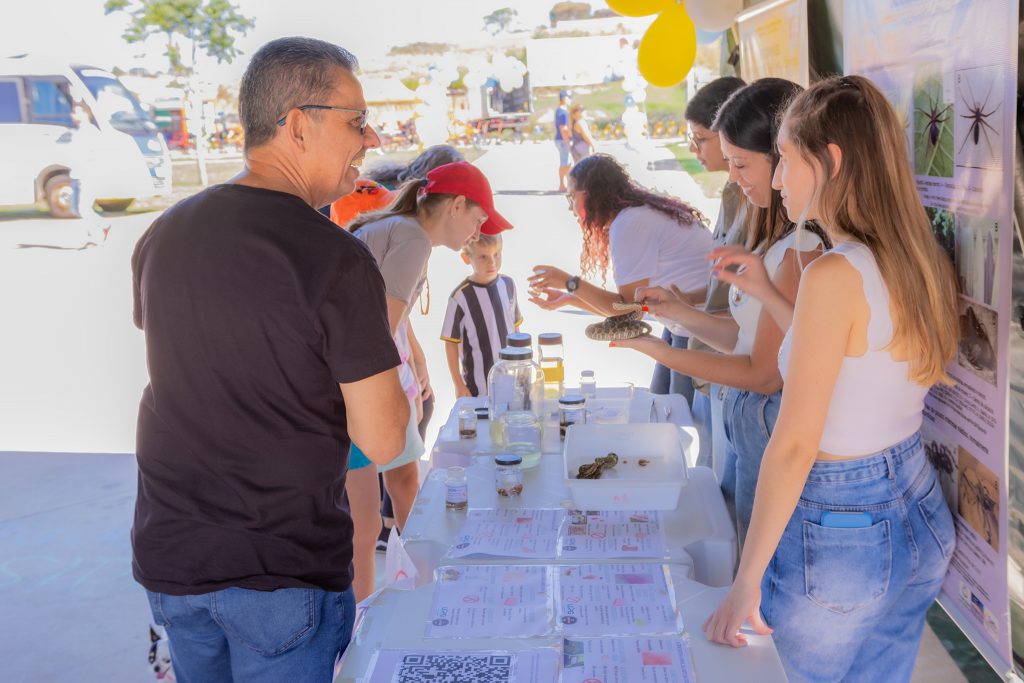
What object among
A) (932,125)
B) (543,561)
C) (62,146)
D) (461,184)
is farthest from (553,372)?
(62,146)

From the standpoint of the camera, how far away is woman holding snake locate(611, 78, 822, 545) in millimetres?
1746

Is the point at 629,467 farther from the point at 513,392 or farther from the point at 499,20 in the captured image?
the point at 499,20

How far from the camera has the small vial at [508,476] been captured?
6.01 feet

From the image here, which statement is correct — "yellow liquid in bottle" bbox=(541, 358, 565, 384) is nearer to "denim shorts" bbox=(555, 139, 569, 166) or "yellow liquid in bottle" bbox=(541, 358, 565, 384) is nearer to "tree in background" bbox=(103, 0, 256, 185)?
"denim shorts" bbox=(555, 139, 569, 166)

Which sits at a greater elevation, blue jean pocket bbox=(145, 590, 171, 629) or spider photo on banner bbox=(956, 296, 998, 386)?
spider photo on banner bbox=(956, 296, 998, 386)

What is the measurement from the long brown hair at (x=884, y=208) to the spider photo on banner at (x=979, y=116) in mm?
162

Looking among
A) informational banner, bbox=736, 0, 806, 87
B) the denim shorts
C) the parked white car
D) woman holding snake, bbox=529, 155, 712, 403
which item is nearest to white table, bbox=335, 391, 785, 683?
woman holding snake, bbox=529, 155, 712, 403

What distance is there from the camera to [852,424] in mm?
1388

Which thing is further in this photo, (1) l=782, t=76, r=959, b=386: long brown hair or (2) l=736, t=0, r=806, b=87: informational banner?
(2) l=736, t=0, r=806, b=87: informational banner

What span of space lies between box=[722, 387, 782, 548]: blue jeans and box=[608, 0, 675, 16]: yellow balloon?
2384mm

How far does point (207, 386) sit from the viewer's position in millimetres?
1291

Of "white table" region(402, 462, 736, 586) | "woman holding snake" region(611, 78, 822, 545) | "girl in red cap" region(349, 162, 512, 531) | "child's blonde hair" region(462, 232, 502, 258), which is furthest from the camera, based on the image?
"child's blonde hair" region(462, 232, 502, 258)

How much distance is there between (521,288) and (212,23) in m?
9.20

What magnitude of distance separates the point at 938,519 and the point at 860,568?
19cm
